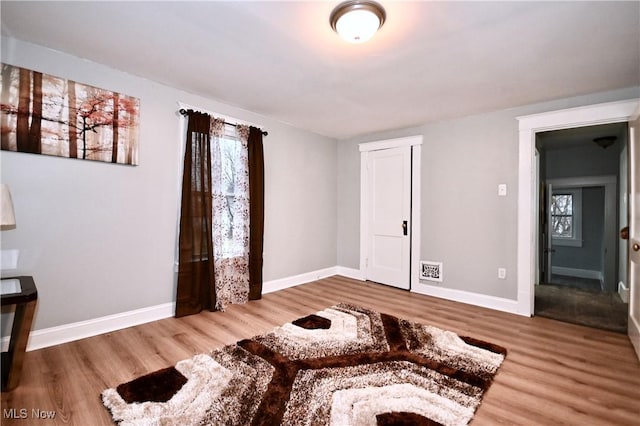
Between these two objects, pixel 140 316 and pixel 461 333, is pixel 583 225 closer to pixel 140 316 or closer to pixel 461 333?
pixel 461 333

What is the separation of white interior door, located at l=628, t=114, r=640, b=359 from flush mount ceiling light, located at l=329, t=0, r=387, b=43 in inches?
93.6

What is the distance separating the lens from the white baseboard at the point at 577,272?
5.92 meters

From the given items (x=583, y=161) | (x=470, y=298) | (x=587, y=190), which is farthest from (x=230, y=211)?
(x=587, y=190)

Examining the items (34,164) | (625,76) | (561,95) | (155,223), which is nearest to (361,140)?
(561,95)

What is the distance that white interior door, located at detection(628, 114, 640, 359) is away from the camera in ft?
7.45

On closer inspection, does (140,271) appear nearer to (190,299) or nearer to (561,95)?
(190,299)

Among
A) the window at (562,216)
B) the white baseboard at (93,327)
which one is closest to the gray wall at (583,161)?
the window at (562,216)

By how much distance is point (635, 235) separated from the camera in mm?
2334

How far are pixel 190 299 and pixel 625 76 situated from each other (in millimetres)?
4637

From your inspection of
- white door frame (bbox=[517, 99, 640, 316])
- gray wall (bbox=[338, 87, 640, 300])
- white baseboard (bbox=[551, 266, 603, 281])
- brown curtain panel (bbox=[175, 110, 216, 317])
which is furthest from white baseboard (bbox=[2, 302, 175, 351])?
white baseboard (bbox=[551, 266, 603, 281])

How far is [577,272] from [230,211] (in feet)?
24.2

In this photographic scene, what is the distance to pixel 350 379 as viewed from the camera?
6.19ft

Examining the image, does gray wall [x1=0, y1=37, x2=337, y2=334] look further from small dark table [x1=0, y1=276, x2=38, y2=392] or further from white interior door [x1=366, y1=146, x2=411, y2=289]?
white interior door [x1=366, y1=146, x2=411, y2=289]

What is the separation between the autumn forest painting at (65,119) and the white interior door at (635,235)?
14.4ft
